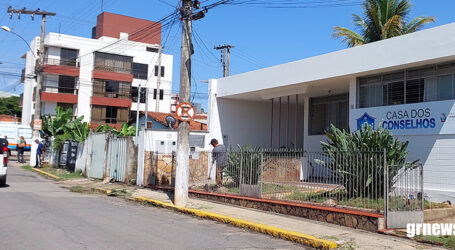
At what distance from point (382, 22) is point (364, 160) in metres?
14.3

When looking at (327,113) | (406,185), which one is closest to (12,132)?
(327,113)

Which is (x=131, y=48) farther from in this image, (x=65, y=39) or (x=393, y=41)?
(x=393, y=41)

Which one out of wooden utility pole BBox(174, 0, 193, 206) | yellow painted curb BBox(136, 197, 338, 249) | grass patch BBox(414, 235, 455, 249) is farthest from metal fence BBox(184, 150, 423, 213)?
yellow painted curb BBox(136, 197, 338, 249)

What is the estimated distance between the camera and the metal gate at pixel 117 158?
18250 millimetres

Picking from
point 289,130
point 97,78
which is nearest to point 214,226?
point 289,130

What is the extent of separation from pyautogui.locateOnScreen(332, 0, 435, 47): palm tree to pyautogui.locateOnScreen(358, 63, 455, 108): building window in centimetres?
690

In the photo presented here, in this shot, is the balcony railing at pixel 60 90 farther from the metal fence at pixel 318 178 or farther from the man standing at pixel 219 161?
the man standing at pixel 219 161

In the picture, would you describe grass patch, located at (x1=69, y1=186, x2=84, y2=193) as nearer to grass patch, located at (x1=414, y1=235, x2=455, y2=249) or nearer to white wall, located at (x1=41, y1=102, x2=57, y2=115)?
grass patch, located at (x1=414, y1=235, x2=455, y2=249)

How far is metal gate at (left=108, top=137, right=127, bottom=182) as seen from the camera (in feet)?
59.9

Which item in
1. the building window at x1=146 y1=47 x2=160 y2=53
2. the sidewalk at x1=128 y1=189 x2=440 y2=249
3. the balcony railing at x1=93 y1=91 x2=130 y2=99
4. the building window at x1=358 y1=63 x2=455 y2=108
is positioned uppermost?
the building window at x1=146 y1=47 x2=160 y2=53

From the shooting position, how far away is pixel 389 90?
1477cm

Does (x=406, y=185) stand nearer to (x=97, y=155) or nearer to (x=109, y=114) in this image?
(x=97, y=155)

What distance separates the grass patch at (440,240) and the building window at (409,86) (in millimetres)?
5913

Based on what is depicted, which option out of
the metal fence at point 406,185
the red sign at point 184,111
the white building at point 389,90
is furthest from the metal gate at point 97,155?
the metal fence at point 406,185
